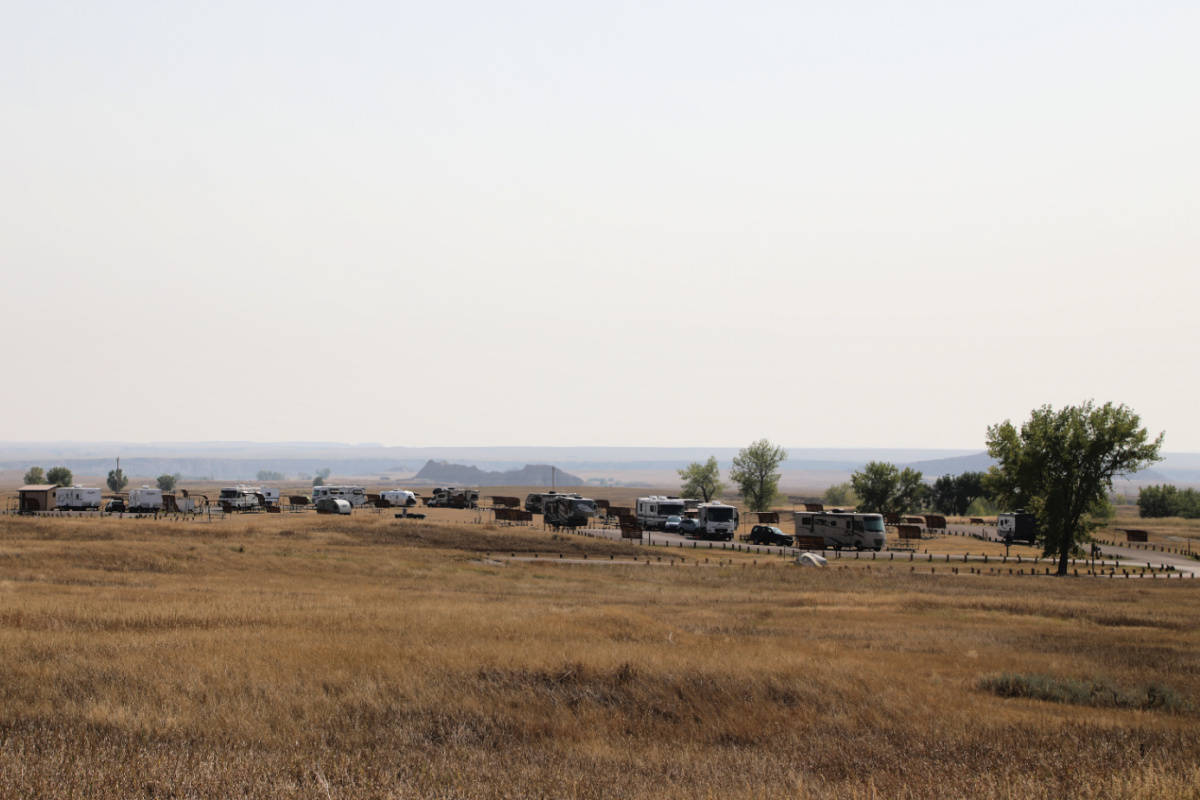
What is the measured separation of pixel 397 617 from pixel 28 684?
11.3m

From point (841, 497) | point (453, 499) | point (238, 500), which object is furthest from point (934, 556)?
point (841, 497)

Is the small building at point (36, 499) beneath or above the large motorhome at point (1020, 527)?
beneath

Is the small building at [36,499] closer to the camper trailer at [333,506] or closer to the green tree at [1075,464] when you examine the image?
the camper trailer at [333,506]

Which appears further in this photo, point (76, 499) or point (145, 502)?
point (76, 499)

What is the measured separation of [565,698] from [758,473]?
12197cm

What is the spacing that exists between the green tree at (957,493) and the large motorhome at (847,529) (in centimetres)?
8104

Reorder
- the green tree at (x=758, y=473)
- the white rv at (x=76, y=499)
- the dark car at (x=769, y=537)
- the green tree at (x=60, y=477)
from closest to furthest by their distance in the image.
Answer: the dark car at (x=769, y=537), the white rv at (x=76, y=499), the green tree at (x=758, y=473), the green tree at (x=60, y=477)

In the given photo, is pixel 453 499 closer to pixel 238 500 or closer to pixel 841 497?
pixel 238 500

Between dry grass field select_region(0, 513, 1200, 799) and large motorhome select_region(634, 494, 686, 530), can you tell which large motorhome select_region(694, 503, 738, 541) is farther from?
dry grass field select_region(0, 513, 1200, 799)

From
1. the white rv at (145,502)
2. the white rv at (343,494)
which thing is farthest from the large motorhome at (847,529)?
the white rv at (145,502)

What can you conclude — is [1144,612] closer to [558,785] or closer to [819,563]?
[819,563]

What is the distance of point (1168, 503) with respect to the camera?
149625mm

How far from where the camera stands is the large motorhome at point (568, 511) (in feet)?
270

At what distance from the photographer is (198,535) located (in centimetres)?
5784
